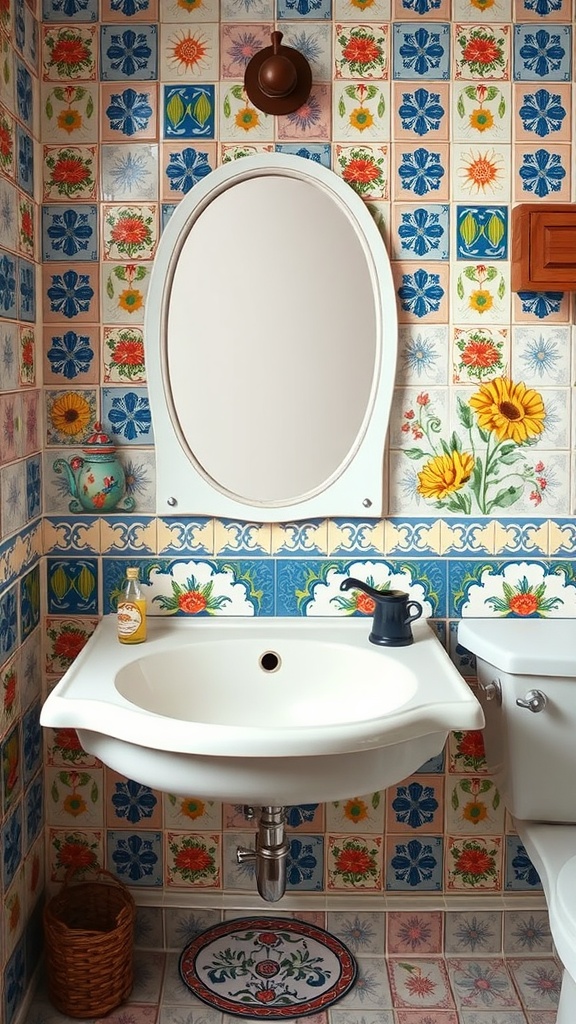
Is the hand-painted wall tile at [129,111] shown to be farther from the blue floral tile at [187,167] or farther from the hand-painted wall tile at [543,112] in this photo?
the hand-painted wall tile at [543,112]

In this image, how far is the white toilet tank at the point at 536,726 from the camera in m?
1.96

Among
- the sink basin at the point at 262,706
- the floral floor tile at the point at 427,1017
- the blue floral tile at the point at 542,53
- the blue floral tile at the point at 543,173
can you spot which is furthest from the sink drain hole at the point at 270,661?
the blue floral tile at the point at 542,53

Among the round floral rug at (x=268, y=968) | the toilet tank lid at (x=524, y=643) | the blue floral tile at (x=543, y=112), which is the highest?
the blue floral tile at (x=543, y=112)

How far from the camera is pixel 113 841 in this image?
2.27 metres

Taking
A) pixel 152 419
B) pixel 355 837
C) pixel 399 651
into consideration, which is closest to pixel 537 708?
pixel 399 651

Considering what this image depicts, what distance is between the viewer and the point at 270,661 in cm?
208

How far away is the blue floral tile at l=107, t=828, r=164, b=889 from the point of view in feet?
7.45

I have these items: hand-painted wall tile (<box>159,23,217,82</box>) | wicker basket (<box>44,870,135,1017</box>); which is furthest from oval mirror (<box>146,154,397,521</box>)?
wicker basket (<box>44,870,135,1017</box>)

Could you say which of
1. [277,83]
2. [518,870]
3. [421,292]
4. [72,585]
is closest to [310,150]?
[277,83]

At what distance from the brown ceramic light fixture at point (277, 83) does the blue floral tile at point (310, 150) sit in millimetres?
64

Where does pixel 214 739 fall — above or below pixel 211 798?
above

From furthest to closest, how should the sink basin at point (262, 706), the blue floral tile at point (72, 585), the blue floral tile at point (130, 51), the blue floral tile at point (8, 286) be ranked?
1. the blue floral tile at point (72, 585)
2. the blue floral tile at point (130, 51)
3. the blue floral tile at point (8, 286)
4. the sink basin at point (262, 706)

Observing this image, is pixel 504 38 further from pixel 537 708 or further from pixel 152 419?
pixel 537 708

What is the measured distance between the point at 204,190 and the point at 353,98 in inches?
13.9
